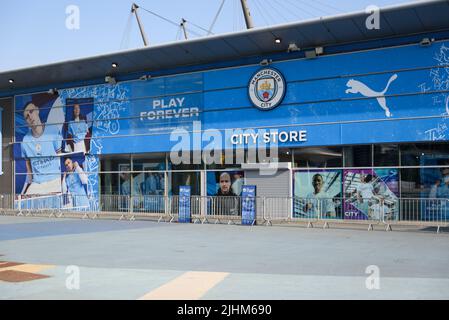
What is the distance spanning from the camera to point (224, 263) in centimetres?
1049

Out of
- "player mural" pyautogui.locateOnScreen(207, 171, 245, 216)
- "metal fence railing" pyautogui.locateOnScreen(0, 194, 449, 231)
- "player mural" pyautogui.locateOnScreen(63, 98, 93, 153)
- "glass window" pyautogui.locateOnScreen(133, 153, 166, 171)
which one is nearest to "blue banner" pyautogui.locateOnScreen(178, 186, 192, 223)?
"metal fence railing" pyautogui.locateOnScreen(0, 194, 449, 231)

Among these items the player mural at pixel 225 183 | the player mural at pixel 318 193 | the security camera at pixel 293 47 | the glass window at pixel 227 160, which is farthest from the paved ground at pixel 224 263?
the security camera at pixel 293 47

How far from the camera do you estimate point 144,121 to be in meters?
27.0

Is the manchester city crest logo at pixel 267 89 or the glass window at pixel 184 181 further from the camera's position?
the glass window at pixel 184 181

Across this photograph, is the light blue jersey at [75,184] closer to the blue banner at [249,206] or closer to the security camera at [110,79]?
the security camera at [110,79]

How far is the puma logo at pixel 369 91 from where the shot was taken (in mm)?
20766

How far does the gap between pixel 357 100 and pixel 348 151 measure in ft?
6.89

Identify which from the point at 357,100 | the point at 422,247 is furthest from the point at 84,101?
the point at 422,247

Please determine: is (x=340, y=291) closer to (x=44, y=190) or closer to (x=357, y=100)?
(x=357, y=100)

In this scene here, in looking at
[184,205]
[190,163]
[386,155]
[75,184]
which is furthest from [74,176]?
[386,155]

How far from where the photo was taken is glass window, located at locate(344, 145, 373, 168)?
21266mm

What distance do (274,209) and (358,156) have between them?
412 cm

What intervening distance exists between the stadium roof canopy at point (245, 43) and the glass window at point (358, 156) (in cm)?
440

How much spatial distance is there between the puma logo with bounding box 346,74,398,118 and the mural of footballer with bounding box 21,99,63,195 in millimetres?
16618
